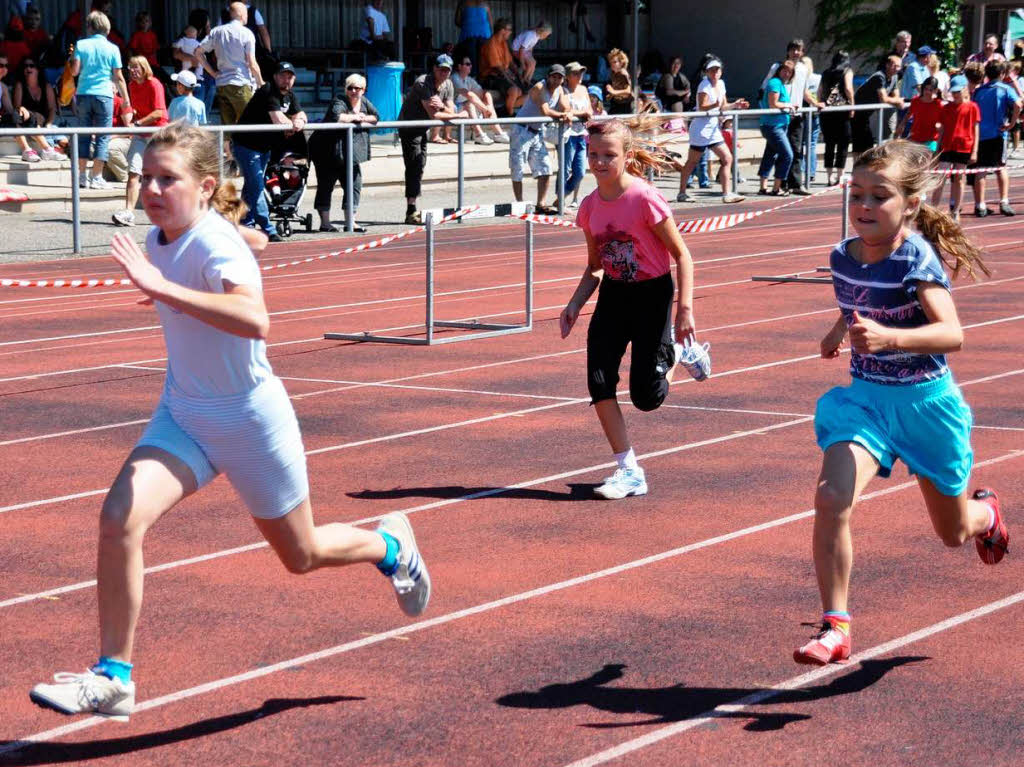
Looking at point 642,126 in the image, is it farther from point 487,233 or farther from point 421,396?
point 487,233

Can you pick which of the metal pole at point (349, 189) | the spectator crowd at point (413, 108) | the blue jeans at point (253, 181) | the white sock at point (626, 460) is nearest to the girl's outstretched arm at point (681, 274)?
the white sock at point (626, 460)

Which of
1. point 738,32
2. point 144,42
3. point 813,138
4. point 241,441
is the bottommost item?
point 241,441

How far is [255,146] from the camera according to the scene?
18641mm

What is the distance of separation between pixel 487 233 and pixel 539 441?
42.3 feet

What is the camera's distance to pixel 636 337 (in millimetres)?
7988

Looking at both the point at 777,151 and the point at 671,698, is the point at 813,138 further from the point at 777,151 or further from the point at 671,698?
the point at 671,698

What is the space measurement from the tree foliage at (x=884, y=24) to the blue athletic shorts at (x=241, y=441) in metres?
35.2

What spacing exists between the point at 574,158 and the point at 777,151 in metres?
4.16

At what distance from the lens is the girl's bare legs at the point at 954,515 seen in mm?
5551

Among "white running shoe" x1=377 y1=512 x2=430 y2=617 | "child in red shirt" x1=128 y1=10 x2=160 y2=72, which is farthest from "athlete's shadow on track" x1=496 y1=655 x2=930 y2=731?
"child in red shirt" x1=128 y1=10 x2=160 y2=72

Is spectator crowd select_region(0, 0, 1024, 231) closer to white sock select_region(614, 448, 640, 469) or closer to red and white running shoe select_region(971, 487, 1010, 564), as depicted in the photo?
white sock select_region(614, 448, 640, 469)

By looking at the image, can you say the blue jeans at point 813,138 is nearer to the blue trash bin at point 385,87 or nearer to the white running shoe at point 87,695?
the blue trash bin at point 385,87

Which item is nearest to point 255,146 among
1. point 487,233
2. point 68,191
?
point 68,191

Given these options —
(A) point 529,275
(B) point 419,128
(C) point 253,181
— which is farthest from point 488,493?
(B) point 419,128
